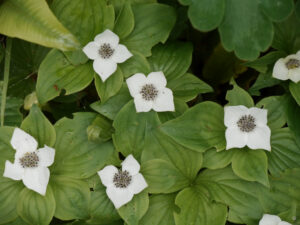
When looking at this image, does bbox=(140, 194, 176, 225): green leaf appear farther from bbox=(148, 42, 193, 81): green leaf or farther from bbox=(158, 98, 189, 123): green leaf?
bbox=(148, 42, 193, 81): green leaf

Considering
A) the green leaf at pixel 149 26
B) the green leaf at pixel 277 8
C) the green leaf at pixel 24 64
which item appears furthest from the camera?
the green leaf at pixel 24 64

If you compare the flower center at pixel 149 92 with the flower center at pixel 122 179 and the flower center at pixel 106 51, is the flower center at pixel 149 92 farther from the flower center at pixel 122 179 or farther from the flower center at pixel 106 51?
the flower center at pixel 122 179

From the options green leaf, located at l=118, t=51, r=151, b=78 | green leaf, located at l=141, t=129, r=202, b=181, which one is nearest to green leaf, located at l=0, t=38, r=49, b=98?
green leaf, located at l=118, t=51, r=151, b=78

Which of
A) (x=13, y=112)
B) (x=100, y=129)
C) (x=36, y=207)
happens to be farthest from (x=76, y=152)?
(x=13, y=112)

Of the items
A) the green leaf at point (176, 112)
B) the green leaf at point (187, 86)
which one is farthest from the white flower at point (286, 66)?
the green leaf at point (176, 112)

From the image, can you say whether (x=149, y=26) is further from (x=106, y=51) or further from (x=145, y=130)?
(x=145, y=130)

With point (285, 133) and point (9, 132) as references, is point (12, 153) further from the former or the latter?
point (285, 133)
